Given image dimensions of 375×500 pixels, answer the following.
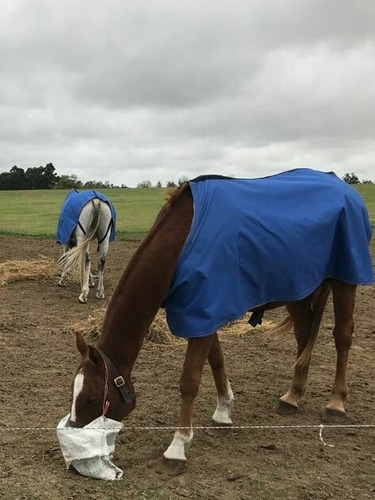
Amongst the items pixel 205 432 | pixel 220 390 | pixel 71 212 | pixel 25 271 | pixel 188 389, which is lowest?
pixel 205 432

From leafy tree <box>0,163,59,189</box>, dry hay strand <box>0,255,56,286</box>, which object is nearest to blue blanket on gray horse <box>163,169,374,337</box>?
dry hay strand <box>0,255,56,286</box>

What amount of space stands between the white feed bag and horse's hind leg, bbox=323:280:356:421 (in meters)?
1.96

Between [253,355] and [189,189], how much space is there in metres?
2.97

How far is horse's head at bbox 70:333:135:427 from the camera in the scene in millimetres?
3375

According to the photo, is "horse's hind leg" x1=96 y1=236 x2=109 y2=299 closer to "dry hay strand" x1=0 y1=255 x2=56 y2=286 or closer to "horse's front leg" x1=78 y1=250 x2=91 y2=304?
"horse's front leg" x1=78 y1=250 x2=91 y2=304

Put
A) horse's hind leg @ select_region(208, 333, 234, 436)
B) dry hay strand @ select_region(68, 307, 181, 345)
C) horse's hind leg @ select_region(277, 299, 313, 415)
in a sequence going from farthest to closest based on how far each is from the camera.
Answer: dry hay strand @ select_region(68, 307, 181, 345), horse's hind leg @ select_region(277, 299, 313, 415), horse's hind leg @ select_region(208, 333, 234, 436)

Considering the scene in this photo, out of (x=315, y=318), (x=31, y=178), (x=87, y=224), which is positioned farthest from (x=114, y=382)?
(x=31, y=178)

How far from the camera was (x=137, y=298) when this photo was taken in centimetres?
363

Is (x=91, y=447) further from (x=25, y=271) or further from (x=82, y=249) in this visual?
(x=25, y=271)

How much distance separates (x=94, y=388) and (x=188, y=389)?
673mm

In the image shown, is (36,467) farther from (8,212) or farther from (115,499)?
(8,212)

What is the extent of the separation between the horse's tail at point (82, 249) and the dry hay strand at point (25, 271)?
1.39 metres

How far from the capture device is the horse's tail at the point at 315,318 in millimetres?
4832

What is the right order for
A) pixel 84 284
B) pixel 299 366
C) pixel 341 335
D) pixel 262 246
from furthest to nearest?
pixel 84 284 < pixel 299 366 < pixel 341 335 < pixel 262 246
